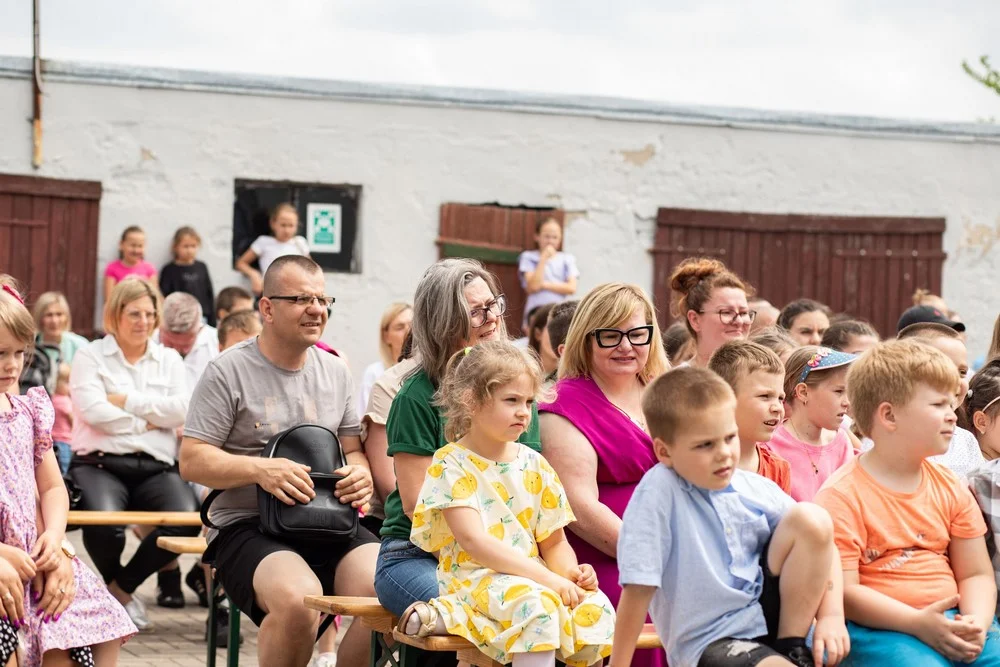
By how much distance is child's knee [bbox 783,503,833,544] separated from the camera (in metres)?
3.44

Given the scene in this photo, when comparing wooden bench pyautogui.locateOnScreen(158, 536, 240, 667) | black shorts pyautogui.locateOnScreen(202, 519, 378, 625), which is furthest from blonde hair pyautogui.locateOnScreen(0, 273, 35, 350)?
wooden bench pyautogui.locateOnScreen(158, 536, 240, 667)

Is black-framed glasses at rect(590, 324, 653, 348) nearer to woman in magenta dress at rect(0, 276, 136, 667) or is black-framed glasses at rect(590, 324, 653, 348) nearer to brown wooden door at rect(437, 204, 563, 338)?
woman in magenta dress at rect(0, 276, 136, 667)

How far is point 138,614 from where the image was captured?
7.06 metres

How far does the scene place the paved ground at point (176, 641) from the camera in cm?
643

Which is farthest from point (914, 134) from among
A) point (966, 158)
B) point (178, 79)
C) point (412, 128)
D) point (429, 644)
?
point (429, 644)

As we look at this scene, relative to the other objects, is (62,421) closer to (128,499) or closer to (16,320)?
(128,499)

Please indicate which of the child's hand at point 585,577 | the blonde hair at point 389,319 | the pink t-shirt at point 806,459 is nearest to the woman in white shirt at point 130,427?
the blonde hair at point 389,319

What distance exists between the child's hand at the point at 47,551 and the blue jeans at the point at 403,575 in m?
1.02

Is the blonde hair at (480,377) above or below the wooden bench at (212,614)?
above

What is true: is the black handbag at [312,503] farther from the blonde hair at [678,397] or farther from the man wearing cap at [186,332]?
the man wearing cap at [186,332]

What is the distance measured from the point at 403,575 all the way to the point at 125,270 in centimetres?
852

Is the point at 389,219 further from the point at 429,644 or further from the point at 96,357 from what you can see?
the point at 429,644

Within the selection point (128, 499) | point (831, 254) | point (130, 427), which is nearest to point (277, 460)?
point (130, 427)

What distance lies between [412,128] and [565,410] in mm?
8905
